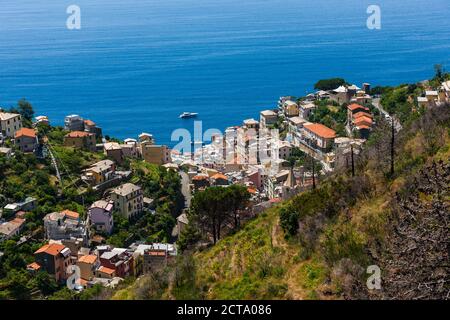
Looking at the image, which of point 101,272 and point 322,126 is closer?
point 101,272

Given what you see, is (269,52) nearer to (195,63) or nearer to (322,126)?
(195,63)

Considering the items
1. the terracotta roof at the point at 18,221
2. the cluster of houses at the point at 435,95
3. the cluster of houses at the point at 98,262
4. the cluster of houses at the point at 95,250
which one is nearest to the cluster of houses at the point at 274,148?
the cluster of houses at the point at 435,95

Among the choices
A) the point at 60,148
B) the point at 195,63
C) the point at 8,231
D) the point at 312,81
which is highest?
the point at 195,63

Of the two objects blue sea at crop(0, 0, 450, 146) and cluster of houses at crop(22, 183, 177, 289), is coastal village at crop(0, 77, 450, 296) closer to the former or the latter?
cluster of houses at crop(22, 183, 177, 289)

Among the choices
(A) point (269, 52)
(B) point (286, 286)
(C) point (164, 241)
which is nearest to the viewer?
(B) point (286, 286)

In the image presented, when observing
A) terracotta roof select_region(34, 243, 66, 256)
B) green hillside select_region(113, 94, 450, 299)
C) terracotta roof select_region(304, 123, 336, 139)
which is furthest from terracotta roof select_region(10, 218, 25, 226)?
terracotta roof select_region(304, 123, 336, 139)

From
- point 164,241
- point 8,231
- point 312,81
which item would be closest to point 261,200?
point 164,241

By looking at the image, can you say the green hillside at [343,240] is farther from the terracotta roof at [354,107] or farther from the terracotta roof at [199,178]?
the terracotta roof at [354,107]
